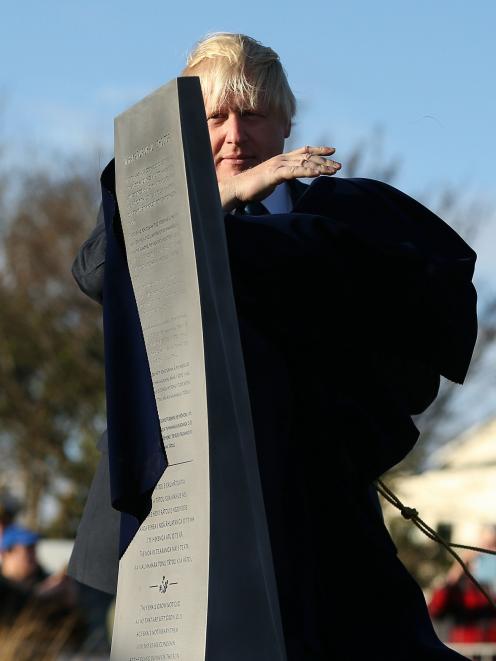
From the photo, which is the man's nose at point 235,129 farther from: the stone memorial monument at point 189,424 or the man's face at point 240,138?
the stone memorial monument at point 189,424

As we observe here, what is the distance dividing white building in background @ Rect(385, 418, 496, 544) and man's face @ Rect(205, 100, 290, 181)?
16128 millimetres

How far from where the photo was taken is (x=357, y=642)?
288 cm

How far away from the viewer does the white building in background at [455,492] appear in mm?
19672

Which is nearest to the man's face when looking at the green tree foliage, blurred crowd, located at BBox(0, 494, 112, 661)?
blurred crowd, located at BBox(0, 494, 112, 661)

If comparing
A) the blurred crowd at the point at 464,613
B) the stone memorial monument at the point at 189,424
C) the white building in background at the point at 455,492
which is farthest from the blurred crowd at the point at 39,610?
the white building in background at the point at 455,492

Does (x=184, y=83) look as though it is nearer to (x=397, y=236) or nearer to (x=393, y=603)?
(x=397, y=236)

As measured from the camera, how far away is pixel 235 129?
3.19 meters

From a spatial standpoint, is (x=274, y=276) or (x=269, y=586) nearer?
(x=269, y=586)

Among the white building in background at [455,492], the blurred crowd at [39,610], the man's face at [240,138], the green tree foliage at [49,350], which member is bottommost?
the man's face at [240,138]

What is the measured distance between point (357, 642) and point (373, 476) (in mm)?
369

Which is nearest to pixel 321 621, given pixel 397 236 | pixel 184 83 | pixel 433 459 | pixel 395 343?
pixel 395 343

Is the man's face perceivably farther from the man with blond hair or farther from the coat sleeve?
the coat sleeve

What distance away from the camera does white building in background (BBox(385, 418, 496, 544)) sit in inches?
774

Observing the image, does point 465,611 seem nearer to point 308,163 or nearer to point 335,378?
point 335,378
